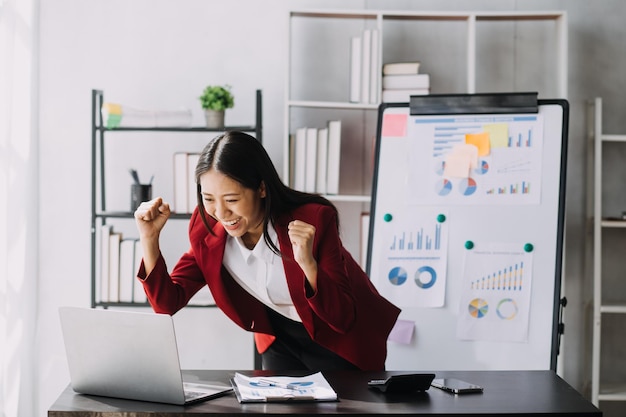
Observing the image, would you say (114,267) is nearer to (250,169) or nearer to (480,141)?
(250,169)

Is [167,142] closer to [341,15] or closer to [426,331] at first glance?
→ [341,15]

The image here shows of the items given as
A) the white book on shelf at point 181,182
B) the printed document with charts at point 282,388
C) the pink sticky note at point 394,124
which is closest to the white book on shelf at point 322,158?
the pink sticky note at point 394,124

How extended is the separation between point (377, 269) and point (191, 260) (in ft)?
3.33

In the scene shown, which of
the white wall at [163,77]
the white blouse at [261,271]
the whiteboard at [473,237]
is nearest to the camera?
the white blouse at [261,271]

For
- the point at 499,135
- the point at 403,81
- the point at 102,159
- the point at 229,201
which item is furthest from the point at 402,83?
the point at 229,201

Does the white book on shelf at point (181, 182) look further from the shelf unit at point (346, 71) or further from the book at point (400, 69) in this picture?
the book at point (400, 69)

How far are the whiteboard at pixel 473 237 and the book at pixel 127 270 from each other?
1.01 metres

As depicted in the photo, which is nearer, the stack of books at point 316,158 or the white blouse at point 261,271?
the white blouse at point 261,271

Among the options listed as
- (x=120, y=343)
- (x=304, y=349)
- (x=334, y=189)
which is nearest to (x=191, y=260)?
(x=304, y=349)

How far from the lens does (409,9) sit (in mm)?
3631

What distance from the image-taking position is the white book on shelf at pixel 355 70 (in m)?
3.36

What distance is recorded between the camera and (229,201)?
6.80 feet

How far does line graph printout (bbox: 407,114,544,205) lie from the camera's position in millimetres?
3039

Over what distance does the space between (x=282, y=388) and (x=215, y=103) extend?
1771 mm
